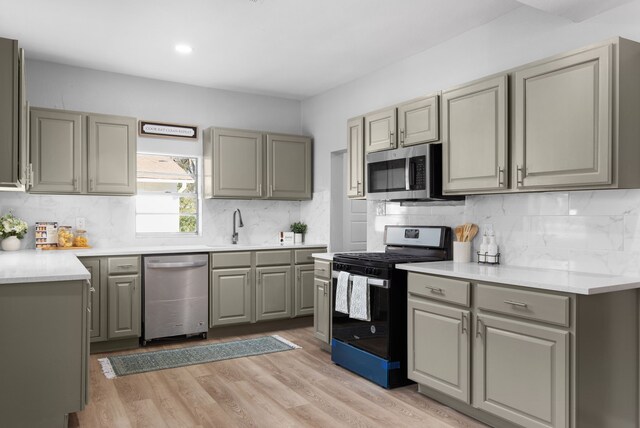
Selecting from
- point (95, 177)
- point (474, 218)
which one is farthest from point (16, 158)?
point (474, 218)

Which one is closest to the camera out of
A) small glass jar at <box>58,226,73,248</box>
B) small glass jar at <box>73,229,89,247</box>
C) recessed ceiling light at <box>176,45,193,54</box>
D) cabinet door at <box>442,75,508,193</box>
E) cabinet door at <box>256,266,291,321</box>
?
cabinet door at <box>442,75,508,193</box>

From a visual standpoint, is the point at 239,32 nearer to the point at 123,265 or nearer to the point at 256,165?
the point at 256,165

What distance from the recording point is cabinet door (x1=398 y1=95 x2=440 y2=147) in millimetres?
3477

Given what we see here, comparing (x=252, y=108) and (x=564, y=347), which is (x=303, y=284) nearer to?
(x=252, y=108)

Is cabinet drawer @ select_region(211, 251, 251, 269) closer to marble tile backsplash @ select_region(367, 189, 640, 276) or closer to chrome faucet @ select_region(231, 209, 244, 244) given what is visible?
chrome faucet @ select_region(231, 209, 244, 244)

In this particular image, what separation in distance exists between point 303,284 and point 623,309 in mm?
3285

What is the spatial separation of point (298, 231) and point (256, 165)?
93 cm

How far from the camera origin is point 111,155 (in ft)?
14.8

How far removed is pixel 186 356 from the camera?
416 cm

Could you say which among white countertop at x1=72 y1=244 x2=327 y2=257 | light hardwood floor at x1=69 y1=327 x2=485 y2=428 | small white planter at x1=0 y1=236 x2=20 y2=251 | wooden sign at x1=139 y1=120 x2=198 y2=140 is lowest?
light hardwood floor at x1=69 y1=327 x2=485 y2=428

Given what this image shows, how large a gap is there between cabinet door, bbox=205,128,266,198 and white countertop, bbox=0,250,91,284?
190 centimetres

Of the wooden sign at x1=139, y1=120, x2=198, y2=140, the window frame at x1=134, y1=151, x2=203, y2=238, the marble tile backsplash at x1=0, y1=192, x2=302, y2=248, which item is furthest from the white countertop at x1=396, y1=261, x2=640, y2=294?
the wooden sign at x1=139, y1=120, x2=198, y2=140

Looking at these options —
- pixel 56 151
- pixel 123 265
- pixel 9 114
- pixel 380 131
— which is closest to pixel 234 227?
pixel 123 265

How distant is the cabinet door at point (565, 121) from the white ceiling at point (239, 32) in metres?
0.85
